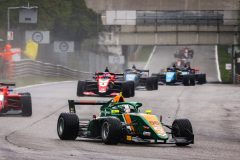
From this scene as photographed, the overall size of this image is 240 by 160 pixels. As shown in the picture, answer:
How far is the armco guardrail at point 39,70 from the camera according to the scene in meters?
50.1

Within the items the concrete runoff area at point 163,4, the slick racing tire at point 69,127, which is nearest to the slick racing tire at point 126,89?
the slick racing tire at point 69,127

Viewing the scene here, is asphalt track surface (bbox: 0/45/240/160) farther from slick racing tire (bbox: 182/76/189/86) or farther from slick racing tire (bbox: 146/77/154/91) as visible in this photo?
slick racing tire (bbox: 182/76/189/86)

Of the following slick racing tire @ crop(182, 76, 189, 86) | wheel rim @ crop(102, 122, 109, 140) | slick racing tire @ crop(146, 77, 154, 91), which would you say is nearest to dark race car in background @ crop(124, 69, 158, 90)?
slick racing tire @ crop(146, 77, 154, 91)

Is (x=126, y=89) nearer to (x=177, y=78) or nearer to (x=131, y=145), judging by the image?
(x=177, y=78)

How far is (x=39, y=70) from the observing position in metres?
54.0

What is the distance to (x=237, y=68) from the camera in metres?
79.2

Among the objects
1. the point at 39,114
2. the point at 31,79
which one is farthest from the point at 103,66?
the point at 39,114

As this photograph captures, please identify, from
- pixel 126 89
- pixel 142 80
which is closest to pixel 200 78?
pixel 142 80

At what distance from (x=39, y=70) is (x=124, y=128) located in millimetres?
38179

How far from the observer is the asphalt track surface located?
13742 mm

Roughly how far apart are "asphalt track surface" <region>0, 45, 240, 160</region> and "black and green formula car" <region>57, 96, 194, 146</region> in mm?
170

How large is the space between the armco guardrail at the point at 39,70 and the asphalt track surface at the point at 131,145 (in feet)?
47.8

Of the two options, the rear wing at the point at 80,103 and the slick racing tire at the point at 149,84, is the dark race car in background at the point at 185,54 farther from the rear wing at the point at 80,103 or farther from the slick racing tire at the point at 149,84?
the rear wing at the point at 80,103

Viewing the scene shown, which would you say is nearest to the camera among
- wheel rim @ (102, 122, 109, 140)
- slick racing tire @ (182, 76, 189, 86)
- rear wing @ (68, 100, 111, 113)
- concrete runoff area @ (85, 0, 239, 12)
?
wheel rim @ (102, 122, 109, 140)
